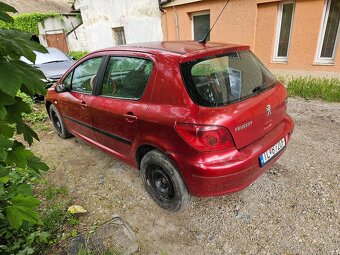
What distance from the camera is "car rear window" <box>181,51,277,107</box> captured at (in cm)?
220

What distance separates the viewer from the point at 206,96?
2.19 m

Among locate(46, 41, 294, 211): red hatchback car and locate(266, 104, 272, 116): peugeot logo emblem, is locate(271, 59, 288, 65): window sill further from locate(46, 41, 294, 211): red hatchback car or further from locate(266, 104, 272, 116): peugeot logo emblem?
locate(266, 104, 272, 116): peugeot logo emblem

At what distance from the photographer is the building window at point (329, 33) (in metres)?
5.95

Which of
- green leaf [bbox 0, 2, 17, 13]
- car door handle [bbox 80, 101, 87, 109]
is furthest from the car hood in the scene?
green leaf [bbox 0, 2, 17, 13]

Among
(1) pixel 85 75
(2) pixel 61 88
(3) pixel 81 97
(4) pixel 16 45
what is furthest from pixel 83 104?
(4) pixel 16 45

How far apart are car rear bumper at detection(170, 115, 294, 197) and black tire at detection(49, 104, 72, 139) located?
9.63 ft

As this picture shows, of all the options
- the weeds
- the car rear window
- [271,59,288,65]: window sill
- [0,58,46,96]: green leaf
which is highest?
[0,58,46,96]: green leaf

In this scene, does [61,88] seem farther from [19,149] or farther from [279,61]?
[279,61]

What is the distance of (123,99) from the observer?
2770 mm

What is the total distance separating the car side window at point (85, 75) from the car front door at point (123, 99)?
29 centimetres

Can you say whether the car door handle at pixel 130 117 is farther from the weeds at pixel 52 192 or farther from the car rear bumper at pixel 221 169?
the weeds at pixel 52 192

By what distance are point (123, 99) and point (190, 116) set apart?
98cm

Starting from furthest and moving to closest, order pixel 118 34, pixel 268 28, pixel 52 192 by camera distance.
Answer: pixel 118 34
pixel 268 28
pixel 52 192

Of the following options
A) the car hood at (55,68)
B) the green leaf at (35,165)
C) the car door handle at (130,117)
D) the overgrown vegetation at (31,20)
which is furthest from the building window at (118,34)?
the green leaf at (35,165)
